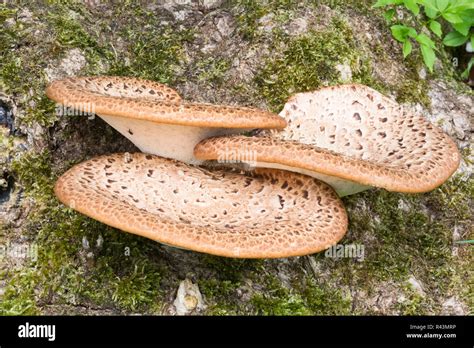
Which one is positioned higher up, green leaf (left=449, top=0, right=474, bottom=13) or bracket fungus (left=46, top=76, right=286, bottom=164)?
green leaf (left=449, top=0, right=474, bottom=13)

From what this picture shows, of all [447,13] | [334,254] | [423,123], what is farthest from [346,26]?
[334,254]

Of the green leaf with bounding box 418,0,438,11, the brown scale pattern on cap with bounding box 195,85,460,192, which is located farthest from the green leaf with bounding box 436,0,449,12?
the brown scale pattern on cap with bounding box 195,85,460,192

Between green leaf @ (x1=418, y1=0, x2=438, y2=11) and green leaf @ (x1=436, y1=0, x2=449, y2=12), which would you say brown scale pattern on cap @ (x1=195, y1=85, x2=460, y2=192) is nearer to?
green leaf @ (x1=418, y1=0, x2=438, y2=11)

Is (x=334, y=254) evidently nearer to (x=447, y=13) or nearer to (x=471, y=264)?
(x=471, y=264)

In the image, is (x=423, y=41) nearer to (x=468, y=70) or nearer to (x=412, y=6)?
(x=412, y=6)

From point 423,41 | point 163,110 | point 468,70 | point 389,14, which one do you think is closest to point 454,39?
point 468,70
